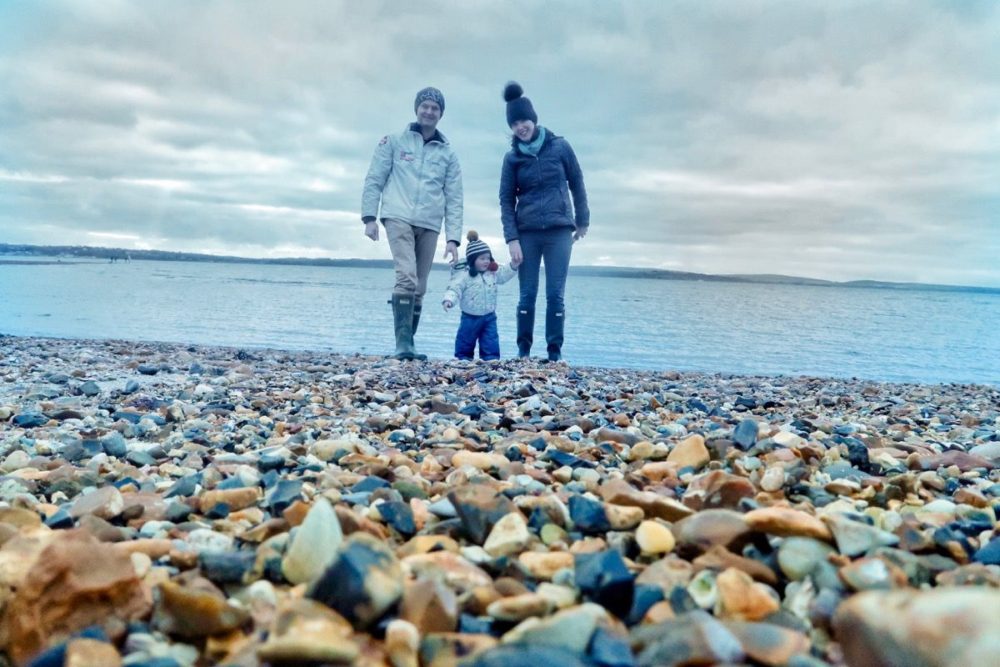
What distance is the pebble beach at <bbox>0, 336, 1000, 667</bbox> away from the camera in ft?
4.14

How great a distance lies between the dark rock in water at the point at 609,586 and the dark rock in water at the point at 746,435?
163cm

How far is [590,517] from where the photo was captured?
1910mm

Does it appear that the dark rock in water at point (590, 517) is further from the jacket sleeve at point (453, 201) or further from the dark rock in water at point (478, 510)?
the jacket sleeve at point (453, 201)

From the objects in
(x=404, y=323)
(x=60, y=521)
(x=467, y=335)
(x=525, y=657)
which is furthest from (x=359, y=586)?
(x=467, y=335)

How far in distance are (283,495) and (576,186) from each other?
6.21m

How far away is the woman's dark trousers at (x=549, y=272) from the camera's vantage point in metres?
7.77

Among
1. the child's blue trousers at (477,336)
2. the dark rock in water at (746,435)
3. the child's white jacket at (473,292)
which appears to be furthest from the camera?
the child's blue trousers at (477,336)

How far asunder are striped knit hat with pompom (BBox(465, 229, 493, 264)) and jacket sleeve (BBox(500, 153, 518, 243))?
1.55 m

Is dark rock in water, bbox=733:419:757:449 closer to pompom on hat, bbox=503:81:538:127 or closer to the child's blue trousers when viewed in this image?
pompom on hat, bbox=503:81:538:127

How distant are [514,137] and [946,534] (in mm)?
6611

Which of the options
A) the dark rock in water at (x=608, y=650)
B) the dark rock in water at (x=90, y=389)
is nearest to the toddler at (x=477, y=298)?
the dark rock in water at (x=90, y=389)

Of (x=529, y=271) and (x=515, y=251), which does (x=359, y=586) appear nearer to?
(x=515, y=251)

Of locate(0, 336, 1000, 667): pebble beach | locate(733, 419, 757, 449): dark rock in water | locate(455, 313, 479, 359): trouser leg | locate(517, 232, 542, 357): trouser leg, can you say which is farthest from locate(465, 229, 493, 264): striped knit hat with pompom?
locate(733, 419, 757, 449): dark rock in water

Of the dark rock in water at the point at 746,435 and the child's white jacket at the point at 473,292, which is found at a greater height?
the child's white jacket at the point at 473,292
